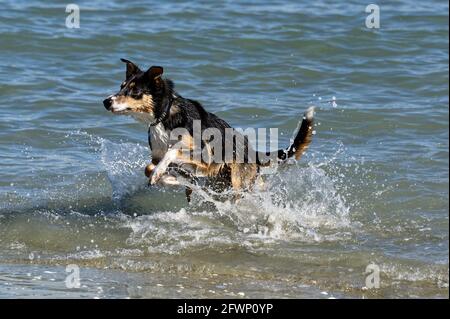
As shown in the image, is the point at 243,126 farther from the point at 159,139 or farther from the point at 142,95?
the point at 142,95

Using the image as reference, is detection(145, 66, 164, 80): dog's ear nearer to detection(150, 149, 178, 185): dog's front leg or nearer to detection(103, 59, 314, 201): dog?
detection(103, 59, 314, 201): dog

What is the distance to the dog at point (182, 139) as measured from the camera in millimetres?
8109

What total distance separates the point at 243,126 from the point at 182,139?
3.37 m

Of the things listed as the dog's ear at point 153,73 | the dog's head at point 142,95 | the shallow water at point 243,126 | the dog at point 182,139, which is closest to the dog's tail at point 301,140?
the dog at point 182,139

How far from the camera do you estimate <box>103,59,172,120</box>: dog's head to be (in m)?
8.00

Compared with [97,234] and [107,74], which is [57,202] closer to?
[97,234]

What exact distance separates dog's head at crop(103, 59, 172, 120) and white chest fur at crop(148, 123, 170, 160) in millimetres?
117

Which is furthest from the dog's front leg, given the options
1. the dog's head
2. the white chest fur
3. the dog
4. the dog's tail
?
the dog's tail

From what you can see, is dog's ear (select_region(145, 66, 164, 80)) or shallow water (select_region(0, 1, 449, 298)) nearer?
shallow water (select_region(0, 1, 449, 298))

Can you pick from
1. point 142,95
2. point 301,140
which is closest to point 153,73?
point 142,95

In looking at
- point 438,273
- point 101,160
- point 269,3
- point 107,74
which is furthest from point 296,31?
point 438,273

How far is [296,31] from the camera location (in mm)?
15820

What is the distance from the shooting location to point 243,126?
11.6 metres

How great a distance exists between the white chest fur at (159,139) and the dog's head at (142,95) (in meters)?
0.12
